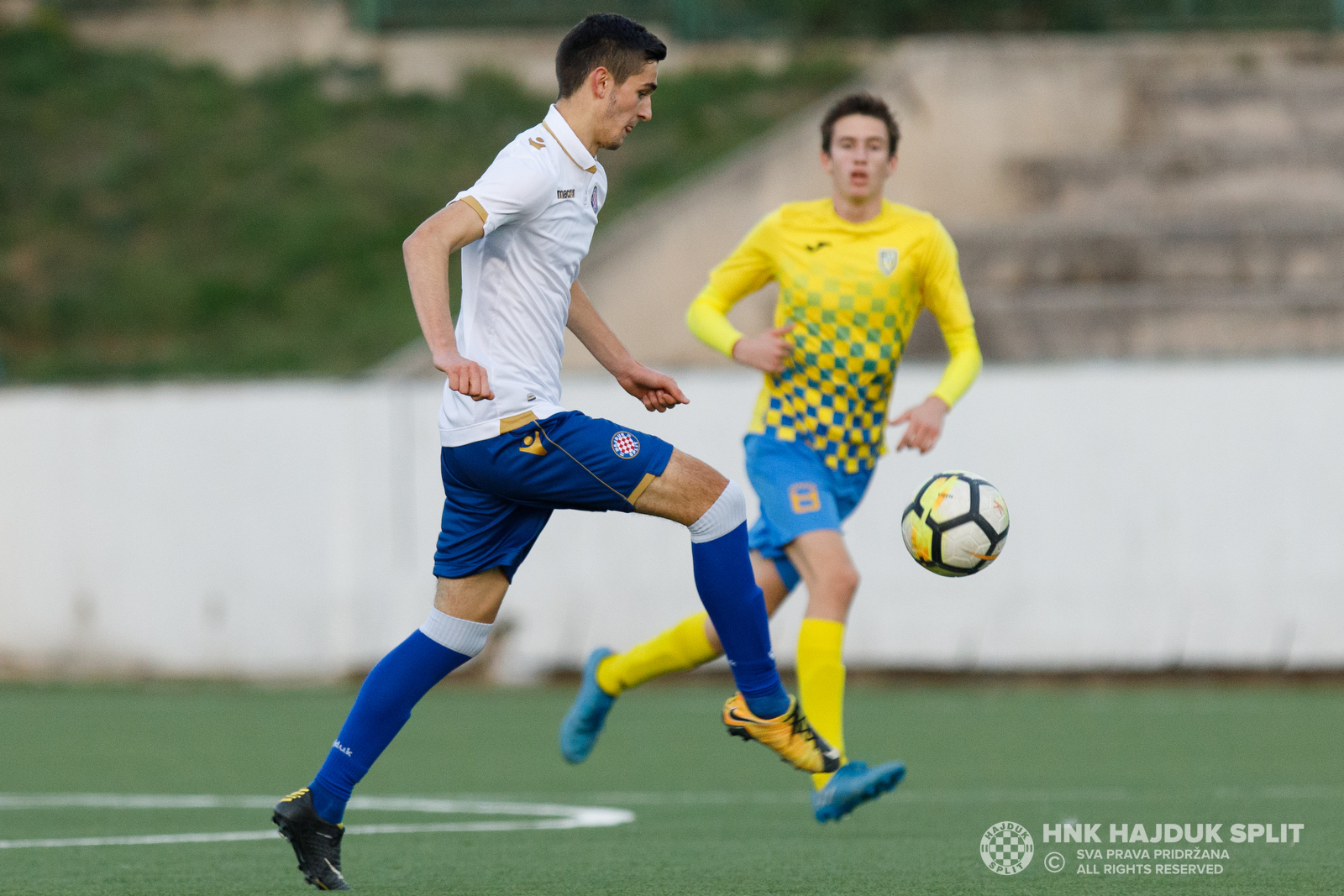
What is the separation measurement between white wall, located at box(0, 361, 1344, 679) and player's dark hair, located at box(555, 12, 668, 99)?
21.4 ft

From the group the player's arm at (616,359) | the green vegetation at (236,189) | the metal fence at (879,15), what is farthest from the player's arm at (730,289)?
the metal fence at (879,15)

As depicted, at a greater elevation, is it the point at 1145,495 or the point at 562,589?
the point at 1145,495

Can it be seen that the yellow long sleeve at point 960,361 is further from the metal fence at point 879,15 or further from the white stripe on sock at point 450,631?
Answer: the metal fence at point 879,15

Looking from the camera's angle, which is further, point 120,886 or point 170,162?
point 170,162

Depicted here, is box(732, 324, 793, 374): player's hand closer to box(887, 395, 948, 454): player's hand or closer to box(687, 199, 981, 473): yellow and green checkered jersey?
box(687, 199, 981, 473): yellow and green checkered jersey

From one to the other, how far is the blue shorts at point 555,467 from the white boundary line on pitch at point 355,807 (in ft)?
5.13

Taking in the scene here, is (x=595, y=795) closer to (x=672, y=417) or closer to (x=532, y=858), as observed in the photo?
(x=532, y=858)

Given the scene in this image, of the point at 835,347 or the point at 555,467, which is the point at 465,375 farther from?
the point at 835,347

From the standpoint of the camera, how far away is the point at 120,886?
16.3 ft

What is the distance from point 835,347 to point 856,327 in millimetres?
100

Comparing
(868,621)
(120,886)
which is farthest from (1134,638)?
(120,886)

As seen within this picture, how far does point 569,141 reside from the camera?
5.07 metres

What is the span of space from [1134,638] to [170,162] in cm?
1095

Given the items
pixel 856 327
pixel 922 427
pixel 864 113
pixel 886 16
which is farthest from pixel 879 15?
pixel 922 427
